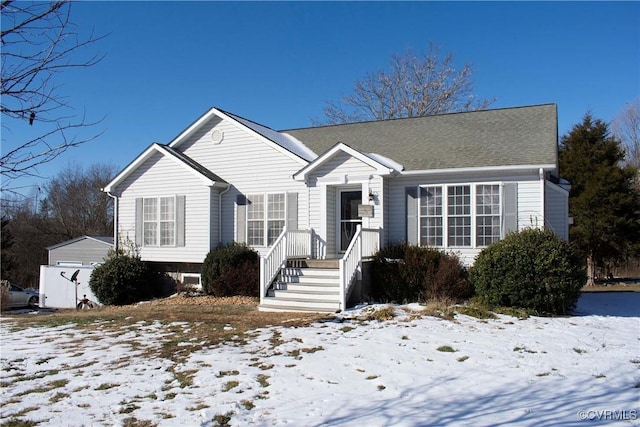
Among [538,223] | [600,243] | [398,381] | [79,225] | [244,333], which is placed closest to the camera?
[398,381]

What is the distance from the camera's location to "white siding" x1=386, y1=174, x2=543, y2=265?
44.1 feet

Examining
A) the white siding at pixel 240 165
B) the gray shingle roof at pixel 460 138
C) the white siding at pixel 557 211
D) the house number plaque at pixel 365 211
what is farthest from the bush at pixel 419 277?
the white siding at pixel 240 165

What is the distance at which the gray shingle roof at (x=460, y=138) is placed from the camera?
1396cm

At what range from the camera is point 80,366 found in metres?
7.88

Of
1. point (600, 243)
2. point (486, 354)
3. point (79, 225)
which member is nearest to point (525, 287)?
point (486, 354)

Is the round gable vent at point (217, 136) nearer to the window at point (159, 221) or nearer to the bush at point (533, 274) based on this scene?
the window at point (159, 221)

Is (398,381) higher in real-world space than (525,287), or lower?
lower

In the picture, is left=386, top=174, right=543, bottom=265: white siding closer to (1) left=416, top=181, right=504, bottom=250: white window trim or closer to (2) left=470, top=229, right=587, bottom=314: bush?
(1) left=416, top=181, right=504, bottom=250: white window trim

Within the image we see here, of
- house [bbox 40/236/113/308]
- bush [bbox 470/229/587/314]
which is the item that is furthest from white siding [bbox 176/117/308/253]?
bush [bbox 470/229/587/314]

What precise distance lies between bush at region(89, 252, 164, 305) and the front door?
695 centimetres

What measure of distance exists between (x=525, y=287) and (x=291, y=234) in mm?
6413

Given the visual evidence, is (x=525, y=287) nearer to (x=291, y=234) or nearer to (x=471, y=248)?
(x=471, y=248)

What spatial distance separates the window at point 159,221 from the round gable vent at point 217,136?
2482mm

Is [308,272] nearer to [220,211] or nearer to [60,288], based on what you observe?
[220,211]
